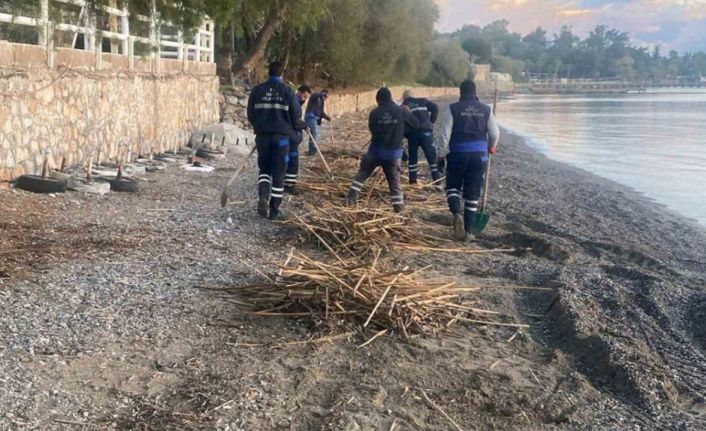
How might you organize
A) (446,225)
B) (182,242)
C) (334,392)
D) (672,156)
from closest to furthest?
(334,392) → (182,242) → (446,225) → (672,156)

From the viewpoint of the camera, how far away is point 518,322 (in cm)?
626

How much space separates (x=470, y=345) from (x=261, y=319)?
1630 millimetres

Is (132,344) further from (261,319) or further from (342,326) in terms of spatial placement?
(342,326)

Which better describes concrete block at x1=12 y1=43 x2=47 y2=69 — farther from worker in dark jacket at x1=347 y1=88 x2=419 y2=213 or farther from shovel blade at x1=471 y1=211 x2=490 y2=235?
shovel blade at x1=471 y1=211 x2=490 y2=235

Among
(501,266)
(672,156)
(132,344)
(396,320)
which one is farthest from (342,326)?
(672,156)

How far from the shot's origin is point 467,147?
30.8 feet

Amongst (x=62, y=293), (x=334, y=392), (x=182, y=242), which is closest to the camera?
(x=334, y=392)

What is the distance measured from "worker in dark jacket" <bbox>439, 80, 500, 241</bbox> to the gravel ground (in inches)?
36.2

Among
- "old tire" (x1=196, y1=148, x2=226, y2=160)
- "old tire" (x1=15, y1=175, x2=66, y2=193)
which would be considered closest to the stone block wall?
"old tire" (x1=15, y1=175, x2=66, y2=193)

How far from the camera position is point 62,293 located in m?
6.05

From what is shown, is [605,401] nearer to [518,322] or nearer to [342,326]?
[518,322]

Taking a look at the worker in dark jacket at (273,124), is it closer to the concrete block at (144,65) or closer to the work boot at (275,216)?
the work boot at (275,216)

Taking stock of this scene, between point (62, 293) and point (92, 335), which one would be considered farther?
point (62, 293)

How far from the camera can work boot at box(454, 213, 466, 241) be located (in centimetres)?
947
